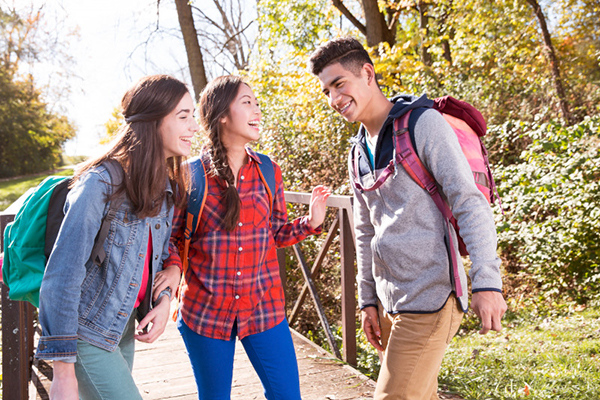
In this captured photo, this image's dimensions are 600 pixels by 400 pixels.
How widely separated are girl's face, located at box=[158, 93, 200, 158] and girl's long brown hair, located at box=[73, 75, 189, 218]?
0.06 ft

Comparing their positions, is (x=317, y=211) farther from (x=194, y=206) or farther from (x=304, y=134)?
(x=304, y=134)

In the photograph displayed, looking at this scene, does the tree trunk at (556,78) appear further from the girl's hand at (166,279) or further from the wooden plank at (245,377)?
the girl's hand at (166,279)

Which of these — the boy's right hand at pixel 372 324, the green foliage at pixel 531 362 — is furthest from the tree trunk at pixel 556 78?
the boy's right hand at pixel 372 324

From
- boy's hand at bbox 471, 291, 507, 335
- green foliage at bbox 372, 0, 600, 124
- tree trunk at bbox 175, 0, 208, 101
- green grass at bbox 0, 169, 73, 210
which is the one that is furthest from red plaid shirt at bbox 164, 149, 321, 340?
green grass at bbox 0, 169, 73, 210

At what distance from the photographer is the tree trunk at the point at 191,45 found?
1199 centimetres

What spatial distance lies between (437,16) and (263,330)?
1012cm

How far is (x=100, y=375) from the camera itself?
1.69m

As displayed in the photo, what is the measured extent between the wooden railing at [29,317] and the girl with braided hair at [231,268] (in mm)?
762

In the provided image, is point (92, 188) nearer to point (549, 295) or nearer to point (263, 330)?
point (263, 330)

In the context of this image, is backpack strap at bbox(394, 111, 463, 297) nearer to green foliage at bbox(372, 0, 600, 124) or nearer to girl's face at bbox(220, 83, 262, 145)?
girl's face at bbox(220, 83, 262, 145)

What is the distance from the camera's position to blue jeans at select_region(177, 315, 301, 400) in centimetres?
219

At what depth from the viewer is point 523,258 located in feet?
20.0

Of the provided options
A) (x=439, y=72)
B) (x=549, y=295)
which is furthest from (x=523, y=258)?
(x=439, y=72)

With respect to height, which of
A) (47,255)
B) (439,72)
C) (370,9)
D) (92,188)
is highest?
(370,9)
